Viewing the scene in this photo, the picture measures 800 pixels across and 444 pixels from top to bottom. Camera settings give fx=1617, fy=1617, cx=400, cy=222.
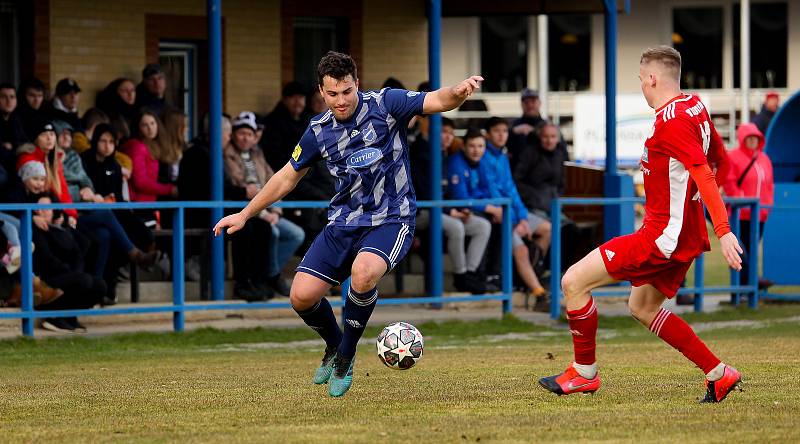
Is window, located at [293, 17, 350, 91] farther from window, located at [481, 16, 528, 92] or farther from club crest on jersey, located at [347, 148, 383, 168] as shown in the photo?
window, located at [481, 16, 528, 92]

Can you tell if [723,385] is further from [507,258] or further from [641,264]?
[507,258]

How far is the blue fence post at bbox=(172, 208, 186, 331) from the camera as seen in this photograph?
13.8 metres

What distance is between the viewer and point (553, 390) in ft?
27.7

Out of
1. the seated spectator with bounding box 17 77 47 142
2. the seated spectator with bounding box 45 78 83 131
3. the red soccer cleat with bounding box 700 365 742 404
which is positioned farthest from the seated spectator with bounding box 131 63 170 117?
the red soccer cleat with bounding box 700 365 742 404

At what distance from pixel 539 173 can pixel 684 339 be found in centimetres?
905

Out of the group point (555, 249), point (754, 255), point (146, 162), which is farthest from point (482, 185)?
point (146, 162)

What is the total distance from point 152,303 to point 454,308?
136 inches

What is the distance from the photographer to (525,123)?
18.8 m

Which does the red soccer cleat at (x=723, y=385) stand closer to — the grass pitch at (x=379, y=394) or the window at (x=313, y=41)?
Answer: the grass pitch at (x=379, y=394)

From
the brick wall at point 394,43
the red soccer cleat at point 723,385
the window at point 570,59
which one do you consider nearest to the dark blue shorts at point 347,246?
the red soccer cleat at point 723,385

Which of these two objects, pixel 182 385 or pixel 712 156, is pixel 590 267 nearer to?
pixel 712 156

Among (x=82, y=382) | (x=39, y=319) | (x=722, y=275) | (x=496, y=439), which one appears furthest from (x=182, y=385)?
(x=722, y=275)

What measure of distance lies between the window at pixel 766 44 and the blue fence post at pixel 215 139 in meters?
30.5

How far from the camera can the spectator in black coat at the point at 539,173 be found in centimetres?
1727
